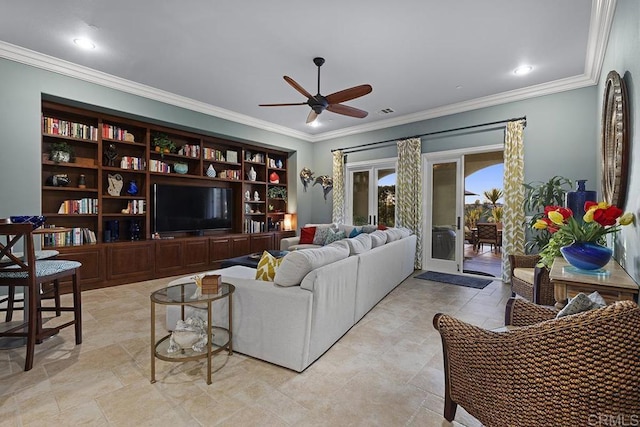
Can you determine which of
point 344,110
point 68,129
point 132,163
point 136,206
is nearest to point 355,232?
point 344,110

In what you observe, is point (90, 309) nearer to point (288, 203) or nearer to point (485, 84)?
point (288, 203)

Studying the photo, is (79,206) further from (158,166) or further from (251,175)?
(251,175)

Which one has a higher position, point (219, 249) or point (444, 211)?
point (444, 211)

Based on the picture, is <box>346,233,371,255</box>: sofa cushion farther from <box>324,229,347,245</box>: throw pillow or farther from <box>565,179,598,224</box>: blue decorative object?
<box>565,179,598,224</box>: blue decorative object

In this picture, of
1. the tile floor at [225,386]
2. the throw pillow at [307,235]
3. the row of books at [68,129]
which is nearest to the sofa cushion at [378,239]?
the tile floor at [225,386]

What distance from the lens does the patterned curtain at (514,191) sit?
183 inches

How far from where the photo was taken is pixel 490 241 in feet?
25.1

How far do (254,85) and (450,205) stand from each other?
4.06 meters

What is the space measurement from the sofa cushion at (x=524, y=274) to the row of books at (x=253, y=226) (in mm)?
4965

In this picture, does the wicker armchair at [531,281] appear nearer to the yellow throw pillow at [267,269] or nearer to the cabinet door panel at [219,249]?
the yellow throw pillow at [267,269]


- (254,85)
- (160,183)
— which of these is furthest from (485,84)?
(160,183)

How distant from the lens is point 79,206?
4.40m

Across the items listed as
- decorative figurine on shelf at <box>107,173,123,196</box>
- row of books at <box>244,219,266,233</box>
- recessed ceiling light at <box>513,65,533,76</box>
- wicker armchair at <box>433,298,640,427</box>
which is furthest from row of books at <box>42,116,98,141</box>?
recessed ceiling light at <box>513,65,533,76</box>

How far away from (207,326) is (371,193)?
513 cm
